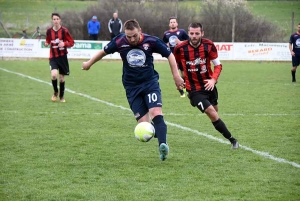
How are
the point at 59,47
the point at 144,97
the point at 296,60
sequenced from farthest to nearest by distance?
A: the point at 296,60, the point at 59,47, the point at 144,97

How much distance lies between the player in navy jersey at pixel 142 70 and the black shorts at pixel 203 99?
753 mm

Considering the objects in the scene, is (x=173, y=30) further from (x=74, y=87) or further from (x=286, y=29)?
(x=286, y=29)

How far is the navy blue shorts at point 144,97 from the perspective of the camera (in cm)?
719

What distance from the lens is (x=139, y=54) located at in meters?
7.16

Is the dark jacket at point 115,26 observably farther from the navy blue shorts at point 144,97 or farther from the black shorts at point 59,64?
the navy blue shorts at point 144,97

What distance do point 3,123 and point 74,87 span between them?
6.65 meters

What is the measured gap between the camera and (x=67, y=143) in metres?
8.14

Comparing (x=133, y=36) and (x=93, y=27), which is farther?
(x=93, y=27)

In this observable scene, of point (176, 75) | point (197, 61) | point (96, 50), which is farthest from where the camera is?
point (96, 50)

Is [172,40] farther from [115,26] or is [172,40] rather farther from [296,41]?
[115,26]

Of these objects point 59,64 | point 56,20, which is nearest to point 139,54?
point 56,20

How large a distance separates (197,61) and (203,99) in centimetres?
57

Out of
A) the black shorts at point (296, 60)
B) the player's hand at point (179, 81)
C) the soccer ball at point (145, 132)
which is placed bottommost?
the black shorts at point (296, 60)

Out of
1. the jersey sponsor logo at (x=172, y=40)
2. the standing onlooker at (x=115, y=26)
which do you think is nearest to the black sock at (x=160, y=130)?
the jersey sponsor logo at (x=172, y=40)
